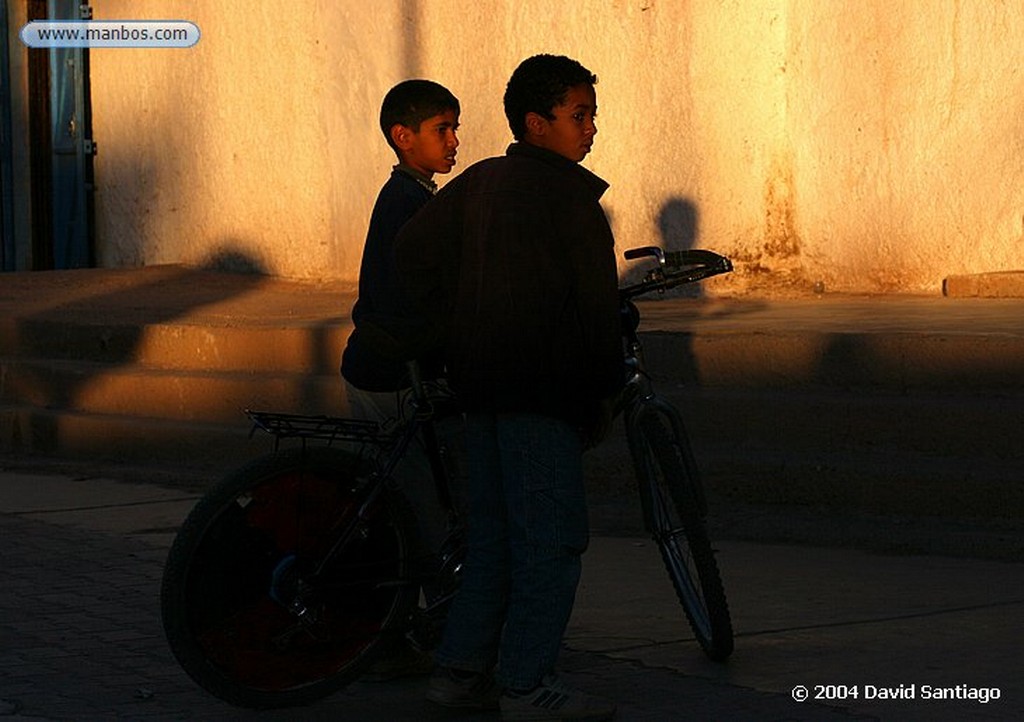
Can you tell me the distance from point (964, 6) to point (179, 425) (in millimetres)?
4487

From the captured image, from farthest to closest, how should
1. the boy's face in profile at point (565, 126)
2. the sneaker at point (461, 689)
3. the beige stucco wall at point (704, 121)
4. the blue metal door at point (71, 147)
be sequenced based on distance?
the blue metal door at point (71, 147) < the beige stucco wall at point (704, 121) < the sneaker at point (461, 689) < the boy's face in profile at point (565, 126)

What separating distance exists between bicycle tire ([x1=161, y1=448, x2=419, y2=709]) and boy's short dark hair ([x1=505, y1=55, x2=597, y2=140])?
3.30 ft

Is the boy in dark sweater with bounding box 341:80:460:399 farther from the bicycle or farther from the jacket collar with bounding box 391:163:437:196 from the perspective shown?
the bicycle

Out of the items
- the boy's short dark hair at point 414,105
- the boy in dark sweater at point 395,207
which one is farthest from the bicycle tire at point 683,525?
the boy's short dark hair at point 414,105

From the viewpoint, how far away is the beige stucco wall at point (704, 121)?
1066 cm

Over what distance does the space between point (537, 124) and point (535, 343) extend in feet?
1.84

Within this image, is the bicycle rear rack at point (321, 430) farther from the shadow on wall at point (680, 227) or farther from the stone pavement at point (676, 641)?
the shadow on wall at point (680, 227)

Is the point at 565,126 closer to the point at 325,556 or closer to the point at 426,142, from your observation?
the point at 426,142

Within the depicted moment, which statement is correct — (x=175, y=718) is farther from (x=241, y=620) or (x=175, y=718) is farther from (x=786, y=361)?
(x=786, y=361)

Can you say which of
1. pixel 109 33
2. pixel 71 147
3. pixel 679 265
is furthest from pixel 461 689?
pixel 71 147

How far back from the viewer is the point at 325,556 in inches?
214

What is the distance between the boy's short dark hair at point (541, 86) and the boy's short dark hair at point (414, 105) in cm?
64

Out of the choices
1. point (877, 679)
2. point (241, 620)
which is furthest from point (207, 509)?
point (877, 679)

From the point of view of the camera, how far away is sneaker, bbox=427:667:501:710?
5387 mm
